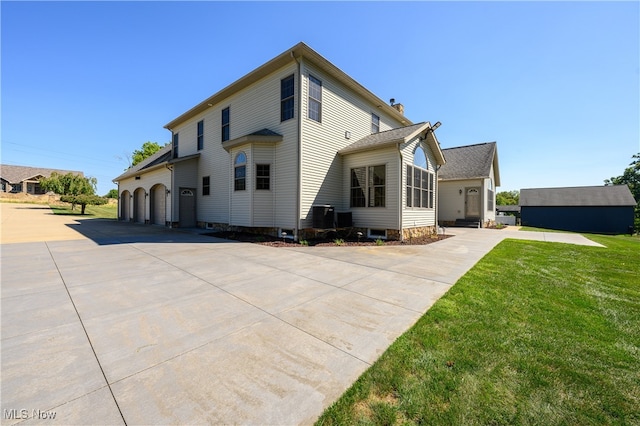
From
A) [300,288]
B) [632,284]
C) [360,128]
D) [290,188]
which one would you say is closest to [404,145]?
[360,128]

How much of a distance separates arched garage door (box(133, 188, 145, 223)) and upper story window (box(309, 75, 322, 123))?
15.9 meters

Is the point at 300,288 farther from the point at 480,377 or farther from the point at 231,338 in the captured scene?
the point at 480,377

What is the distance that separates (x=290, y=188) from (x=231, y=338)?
795 cm

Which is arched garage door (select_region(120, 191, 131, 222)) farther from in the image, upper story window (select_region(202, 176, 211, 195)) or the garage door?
upper story window (select_region(202, 176, 211, 195))

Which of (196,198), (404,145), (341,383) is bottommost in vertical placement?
(341,383)

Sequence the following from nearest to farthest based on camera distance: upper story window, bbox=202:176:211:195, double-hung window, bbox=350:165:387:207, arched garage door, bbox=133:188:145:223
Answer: double-hung window, bbox=350:165:387:207 < upper story window, bbox=202:176:211:195 < arched garage door, bbox=133:188:145:223

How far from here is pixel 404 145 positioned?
34.4 feet

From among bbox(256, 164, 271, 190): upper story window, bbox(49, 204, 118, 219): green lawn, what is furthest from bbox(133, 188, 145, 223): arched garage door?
bbox(256, 164, 271, 190): upper story window

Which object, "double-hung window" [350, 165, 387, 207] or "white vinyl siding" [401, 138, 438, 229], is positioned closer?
"white vinyl siding" [401, 138, 438, 229]

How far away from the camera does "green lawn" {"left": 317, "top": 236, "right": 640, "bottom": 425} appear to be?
1.83 metres

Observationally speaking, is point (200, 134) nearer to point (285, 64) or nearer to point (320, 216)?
point (285, 64)

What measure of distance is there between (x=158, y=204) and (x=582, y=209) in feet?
130

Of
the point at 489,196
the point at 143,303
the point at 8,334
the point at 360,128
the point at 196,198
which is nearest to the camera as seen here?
the point at 8,334

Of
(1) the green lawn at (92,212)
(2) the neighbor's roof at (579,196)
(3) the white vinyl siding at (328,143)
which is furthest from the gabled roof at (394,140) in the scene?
(1) the green lawn at (92,212)
